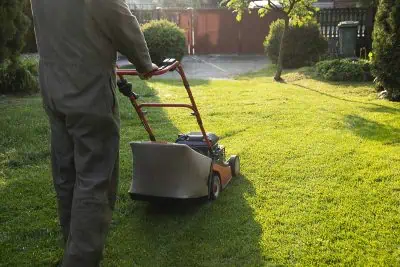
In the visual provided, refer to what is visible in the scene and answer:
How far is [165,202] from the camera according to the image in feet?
11.4

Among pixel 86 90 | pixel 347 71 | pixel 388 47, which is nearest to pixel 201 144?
pixel 86 90

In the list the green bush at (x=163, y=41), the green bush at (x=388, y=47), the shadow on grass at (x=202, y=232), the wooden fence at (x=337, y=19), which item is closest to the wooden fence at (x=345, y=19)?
the wooden fence at (x=337, y=19)

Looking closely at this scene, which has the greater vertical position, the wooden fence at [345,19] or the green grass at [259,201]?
the wooden fence at [345,19]

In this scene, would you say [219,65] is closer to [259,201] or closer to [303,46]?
[303,46]

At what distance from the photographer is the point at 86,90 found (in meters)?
2.29

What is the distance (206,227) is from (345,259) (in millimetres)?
983

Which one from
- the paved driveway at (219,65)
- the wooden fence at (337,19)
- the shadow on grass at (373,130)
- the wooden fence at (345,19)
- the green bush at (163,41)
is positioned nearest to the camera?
the shadow on grass at (373,130)

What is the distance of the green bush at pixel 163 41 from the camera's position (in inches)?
528

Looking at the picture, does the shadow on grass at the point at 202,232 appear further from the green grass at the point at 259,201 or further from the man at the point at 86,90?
the man at the point at 86,90

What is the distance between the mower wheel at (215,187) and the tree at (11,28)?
4499mm

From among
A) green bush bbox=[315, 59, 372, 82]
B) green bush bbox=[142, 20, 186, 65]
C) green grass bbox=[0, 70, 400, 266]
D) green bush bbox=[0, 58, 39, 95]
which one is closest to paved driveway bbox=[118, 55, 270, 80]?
green bush bbox=[142, 20, 186, 65]

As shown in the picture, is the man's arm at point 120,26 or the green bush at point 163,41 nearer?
the man's arm at point 120,26

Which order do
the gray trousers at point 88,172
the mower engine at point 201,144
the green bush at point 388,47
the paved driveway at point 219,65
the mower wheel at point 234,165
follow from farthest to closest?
the paved driveway at point 219,65 → the green bush at point 388,47 → the mower wheel at point 234,165 → the mower engine at point 201,144 → the gray trousers at point 88,172

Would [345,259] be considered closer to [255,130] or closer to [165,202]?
[165,202]
